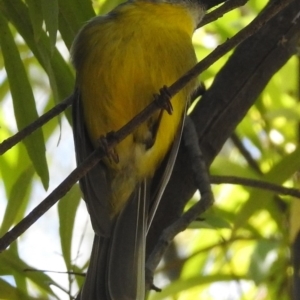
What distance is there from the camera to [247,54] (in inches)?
80.9

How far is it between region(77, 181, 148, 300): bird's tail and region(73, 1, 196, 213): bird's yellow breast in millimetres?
79

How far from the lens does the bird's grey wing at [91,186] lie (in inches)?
72.3

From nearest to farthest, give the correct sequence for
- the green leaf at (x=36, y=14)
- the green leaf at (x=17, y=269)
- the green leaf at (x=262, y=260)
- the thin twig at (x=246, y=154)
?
the green leaf at (x=36, y=14) → the green leaf at (x=17, y=269) → the green leaf at (x=262, y=260) → the thin twig at (x=246, y=154)

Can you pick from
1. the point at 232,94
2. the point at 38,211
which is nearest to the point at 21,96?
the point at 38,211

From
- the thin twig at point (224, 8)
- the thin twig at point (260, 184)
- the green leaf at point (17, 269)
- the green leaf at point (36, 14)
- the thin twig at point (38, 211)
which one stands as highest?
the thin twig at point (224, 8)

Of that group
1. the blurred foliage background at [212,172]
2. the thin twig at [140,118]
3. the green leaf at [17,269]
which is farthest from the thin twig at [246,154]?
the thin twig at [140,118]

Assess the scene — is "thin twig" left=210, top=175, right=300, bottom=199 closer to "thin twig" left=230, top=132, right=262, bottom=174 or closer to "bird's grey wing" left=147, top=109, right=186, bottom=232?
→ "bird's grey wing" left=147, top=109, right=186, bottom=232

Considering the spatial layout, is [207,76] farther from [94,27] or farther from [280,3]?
[280,3]

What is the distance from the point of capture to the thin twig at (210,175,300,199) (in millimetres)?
1648

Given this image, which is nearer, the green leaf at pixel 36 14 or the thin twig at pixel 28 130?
the thin twig at pixel 28 130

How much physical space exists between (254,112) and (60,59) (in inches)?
36.0

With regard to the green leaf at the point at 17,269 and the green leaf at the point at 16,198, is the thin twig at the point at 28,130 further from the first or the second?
the green leaf at the point at 17,269

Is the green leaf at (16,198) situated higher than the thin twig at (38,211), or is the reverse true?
the green leaf at (16,198)

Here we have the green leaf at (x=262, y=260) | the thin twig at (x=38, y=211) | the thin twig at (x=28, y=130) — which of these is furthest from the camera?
the green leaf at (x=262, y=260)
